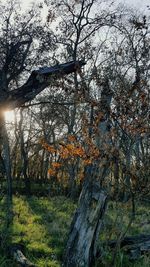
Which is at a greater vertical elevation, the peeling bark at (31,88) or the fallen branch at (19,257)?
the peeling bark at (31,88)

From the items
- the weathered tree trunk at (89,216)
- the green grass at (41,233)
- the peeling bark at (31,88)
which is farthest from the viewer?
the peeling bark at (31,88)

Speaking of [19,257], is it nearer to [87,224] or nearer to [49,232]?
[87,224]

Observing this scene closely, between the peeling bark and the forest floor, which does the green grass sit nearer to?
the forest floor

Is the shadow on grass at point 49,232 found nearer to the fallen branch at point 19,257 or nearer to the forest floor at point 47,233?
the forest floor at point 47,233

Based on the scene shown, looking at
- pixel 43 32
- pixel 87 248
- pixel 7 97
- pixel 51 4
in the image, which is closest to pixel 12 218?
pixel 7 97

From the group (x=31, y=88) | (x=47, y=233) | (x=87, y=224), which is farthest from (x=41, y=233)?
(x=31, y=88)

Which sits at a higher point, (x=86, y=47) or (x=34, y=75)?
(x=86, y=47)

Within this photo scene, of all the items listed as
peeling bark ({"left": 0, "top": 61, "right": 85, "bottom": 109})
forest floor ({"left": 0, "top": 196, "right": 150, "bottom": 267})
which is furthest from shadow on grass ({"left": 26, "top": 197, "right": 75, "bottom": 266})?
peeling bark ({"left": 0, "top": 61, "right": 85, "bottom": 109})

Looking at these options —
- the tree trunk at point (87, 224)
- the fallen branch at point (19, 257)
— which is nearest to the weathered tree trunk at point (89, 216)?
the tree trunk at point (87, 224)

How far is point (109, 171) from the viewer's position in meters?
8.02

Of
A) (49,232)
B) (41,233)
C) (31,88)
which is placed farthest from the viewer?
(31,88)

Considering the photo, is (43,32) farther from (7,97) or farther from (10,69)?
(7,97)

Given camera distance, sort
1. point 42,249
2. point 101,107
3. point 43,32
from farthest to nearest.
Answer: point 43,32 → point 42,249 → point 101,107

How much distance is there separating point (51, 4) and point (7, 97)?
11408mm
